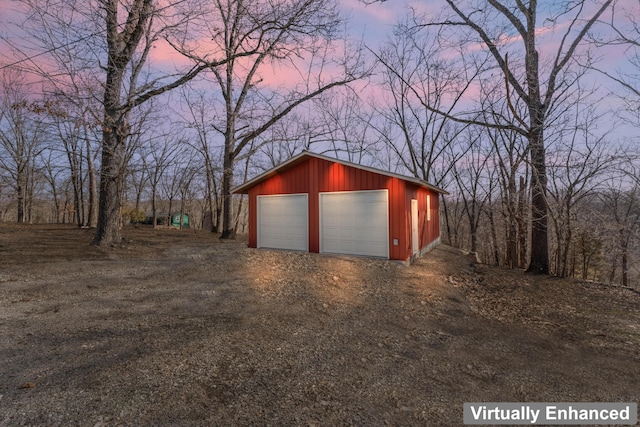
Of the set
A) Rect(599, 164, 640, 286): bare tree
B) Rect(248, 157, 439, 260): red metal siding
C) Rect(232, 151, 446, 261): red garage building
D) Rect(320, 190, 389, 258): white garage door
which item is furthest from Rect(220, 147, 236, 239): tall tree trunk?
Rect(599, 164, 640, 286): bare tree

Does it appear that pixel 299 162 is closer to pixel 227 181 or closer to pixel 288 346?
pixel 227 181

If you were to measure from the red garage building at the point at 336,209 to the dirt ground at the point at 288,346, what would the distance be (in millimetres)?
2237

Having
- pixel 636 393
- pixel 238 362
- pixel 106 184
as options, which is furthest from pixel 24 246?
pixel 636 393

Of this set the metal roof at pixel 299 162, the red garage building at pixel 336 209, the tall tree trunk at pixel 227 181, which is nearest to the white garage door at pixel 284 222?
the red garage building at pixel 336 209

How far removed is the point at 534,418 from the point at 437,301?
3.35 metres

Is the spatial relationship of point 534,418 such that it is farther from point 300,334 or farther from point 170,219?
point 170,219

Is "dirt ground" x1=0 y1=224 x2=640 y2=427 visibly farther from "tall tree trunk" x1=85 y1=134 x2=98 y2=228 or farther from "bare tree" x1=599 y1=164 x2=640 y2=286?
"tall tree trunk" x1=85 y1=134 x2=98 y2=228

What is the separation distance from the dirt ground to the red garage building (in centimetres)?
224

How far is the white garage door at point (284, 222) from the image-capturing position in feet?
34.4

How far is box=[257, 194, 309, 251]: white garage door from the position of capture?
34.4 ft

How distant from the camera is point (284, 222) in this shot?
35.8 feet

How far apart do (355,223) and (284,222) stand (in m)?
2.85

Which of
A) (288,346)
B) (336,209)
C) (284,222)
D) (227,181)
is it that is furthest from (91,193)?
(288,346)

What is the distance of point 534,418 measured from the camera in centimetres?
242
